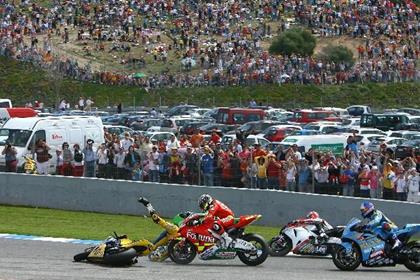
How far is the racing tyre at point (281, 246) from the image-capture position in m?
21.4

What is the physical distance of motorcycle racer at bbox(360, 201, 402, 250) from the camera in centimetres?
1942

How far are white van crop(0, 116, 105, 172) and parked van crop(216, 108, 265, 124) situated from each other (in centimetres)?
1621

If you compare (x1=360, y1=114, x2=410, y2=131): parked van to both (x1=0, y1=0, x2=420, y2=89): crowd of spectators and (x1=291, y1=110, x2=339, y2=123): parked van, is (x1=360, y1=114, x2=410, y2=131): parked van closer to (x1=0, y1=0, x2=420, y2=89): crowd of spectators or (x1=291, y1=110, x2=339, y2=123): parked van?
(x1=291, y1=110, x2=339, y2=123): parked van

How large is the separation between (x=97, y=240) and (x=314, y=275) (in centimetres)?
595

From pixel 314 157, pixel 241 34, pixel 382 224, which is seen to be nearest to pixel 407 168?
pixel 314 157

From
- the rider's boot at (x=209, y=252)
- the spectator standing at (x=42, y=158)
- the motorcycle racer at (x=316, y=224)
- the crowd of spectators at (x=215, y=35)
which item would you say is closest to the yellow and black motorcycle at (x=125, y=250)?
the rider's boot at (x=209, y=252)

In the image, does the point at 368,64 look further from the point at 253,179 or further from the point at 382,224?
the point at 382,224

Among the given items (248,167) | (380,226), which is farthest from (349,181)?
(380,226)

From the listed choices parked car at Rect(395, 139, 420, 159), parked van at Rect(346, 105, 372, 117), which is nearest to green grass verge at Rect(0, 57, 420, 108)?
parked van at Rect(346, 105, 372, 117)

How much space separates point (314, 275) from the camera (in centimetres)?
1850

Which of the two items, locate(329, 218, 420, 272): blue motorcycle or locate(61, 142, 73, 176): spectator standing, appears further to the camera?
locate(61, 142, 73, 176): spectator standing

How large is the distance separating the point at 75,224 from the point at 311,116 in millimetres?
28613

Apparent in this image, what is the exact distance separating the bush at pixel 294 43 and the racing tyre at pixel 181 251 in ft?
164

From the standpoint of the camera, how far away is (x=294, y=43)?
69.8 m
